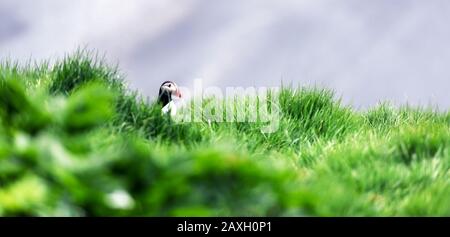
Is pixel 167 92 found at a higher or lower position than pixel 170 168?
higher

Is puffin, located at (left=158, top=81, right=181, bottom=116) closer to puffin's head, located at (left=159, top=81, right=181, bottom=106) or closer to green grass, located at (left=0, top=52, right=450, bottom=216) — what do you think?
puffin's head, located at (left=159, top=81, right=181, bottom=106)

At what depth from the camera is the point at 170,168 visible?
2.40 m

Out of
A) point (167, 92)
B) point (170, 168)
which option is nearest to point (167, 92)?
point (167, 92)

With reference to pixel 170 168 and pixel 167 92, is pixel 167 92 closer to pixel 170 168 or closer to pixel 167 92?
pixel 167 92

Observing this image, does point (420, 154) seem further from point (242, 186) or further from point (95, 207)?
point (95, 207)

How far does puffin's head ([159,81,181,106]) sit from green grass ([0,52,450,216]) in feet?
2.39

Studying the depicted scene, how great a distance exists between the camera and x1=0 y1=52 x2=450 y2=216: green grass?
2.41 m

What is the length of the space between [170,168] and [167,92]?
3.50m

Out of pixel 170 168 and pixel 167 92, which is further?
pixel 167 92

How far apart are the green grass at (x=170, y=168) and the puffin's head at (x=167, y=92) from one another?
28.7 inches

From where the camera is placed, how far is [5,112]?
283cm

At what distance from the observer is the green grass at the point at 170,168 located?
241cm
